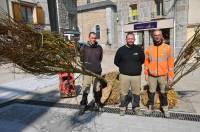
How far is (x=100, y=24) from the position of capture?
117 ft

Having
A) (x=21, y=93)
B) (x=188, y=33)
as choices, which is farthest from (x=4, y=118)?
(x=188, y=33)

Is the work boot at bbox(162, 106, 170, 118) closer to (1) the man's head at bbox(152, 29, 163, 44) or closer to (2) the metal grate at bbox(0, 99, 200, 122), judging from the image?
(2) the metal grate at bbox(0, 99, 200, 122)

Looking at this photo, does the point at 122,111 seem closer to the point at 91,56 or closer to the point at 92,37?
the point at 91,56

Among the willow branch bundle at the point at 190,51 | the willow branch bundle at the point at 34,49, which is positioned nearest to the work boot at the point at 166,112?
the willow branch bundle at the point at 190,51

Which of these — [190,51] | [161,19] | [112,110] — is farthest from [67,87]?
[161,19]

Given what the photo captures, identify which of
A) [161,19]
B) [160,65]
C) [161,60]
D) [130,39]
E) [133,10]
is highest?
[133,10]

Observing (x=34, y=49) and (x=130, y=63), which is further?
(x=130, y=63)

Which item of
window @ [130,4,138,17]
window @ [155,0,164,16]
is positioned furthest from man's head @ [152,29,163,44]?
window @ [130,4,138,17]

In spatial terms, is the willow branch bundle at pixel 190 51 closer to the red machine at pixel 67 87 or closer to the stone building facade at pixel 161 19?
the red machine at pixel 67 87

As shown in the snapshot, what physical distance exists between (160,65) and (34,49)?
2.56 m

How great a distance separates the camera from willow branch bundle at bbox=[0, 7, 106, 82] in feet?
15.6

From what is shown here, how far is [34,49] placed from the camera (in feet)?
15.8

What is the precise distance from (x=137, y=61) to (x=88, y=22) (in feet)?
106

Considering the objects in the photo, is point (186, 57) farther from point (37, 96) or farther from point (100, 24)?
point (100, 24)
